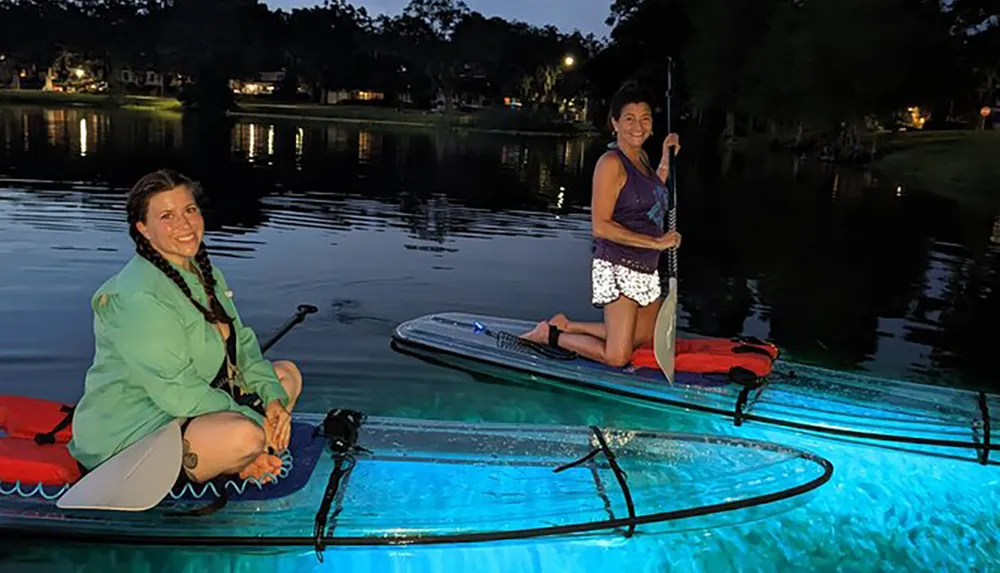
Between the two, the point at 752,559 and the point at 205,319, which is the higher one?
the point at 205,319

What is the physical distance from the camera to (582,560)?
4.82 m

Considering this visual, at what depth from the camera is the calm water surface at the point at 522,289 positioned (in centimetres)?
518

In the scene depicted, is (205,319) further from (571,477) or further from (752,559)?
(752,559)

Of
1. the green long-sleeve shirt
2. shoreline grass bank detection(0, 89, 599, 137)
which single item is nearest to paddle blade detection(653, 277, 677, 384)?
the green long-sleeve shirt

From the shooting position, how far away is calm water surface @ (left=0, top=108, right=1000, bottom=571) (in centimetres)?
518

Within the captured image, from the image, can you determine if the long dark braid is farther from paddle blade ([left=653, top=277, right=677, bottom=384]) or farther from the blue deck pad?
paddle blade ([left=653, top=277, right=677, bottom=384])

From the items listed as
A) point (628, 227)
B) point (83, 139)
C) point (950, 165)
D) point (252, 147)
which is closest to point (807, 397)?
point (628, 227)

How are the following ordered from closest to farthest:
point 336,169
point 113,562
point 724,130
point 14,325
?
point 113,562
point 14,325
point 336,169
point 724,130

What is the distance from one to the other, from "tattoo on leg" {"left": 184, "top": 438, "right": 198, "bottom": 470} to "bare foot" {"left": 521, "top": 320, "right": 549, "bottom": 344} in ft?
13.3

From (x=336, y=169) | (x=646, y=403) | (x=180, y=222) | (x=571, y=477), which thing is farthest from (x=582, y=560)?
(x=336, y=169)

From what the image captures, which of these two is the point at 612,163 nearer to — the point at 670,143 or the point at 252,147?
the point at 670,143

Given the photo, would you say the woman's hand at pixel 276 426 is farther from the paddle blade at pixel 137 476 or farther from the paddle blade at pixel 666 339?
the paddle blade at pixel 666 339

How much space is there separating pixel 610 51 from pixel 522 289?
60.4 metres

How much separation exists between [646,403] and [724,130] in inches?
2739
